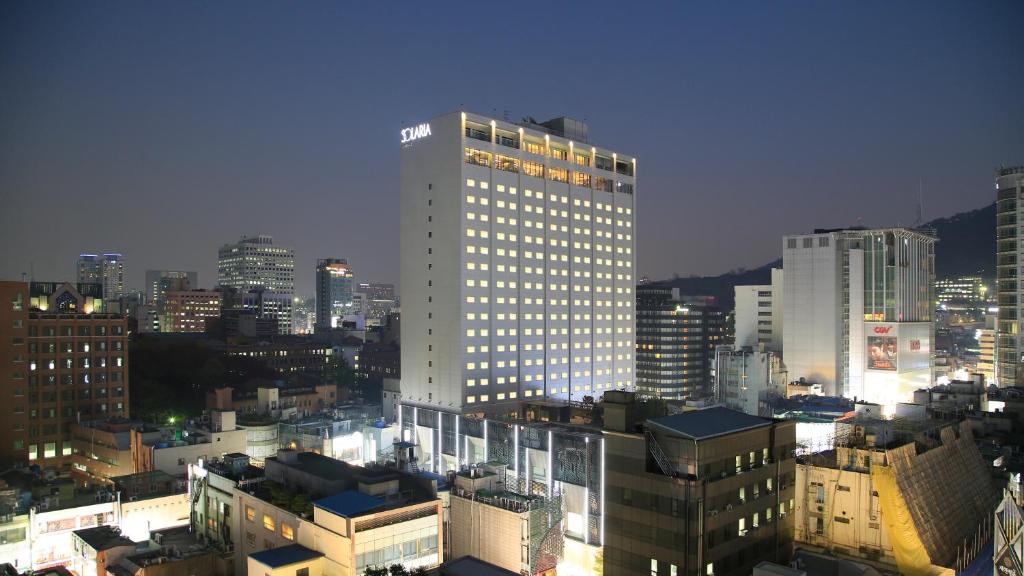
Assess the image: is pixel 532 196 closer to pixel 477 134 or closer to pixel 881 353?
pixel 477 134

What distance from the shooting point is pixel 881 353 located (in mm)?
110188

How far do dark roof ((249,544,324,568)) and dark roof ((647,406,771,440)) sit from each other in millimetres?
19794

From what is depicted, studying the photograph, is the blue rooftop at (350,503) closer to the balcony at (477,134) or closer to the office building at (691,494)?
the office building at (691,494)

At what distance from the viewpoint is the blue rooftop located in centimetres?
3550

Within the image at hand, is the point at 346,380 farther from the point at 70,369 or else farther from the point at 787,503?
the point at 787,503

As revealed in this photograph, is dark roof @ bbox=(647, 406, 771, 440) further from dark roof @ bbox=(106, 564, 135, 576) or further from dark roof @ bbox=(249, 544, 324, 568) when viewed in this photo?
dark roof @ bbox=(106, 564, 135, 576)

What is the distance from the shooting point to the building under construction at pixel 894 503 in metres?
41.6

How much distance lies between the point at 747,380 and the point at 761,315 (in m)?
30.4

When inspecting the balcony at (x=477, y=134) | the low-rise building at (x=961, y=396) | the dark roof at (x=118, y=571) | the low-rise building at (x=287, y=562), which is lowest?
the dark roof at (x=118, y=571)

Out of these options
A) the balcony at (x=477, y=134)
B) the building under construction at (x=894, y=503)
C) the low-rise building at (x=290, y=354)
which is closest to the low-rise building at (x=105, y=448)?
the balcony at (x=477, y=134)

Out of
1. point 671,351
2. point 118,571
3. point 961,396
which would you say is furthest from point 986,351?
point 118,571

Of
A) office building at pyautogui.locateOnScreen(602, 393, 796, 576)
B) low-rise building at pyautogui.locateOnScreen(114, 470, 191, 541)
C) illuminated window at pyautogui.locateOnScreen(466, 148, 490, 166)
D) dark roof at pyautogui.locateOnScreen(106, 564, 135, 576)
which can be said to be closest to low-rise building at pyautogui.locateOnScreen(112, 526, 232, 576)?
dark roof at pyautogui.locateOnScreen(106, 564, 135, 576)

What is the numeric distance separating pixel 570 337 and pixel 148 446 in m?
55.9

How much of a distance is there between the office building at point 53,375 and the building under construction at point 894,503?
7376 cm
